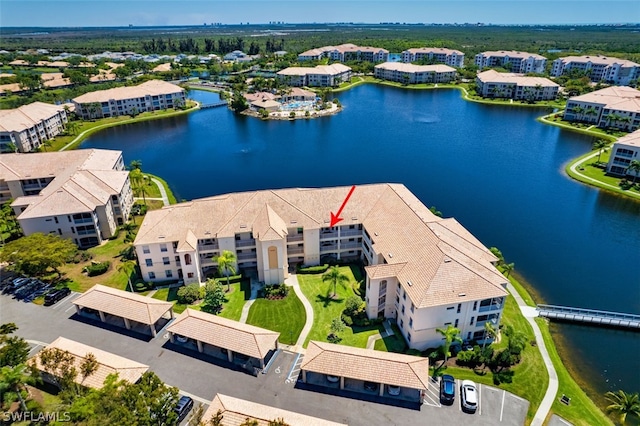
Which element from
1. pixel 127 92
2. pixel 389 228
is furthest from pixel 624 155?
pixel 127 92

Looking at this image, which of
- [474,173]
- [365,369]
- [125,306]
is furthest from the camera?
[474,173]

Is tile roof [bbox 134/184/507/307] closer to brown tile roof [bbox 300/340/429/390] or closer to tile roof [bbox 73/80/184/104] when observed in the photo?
brown tile roof [bbox 300/340/429/390]

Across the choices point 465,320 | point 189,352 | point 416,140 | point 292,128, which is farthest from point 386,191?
point 292,128

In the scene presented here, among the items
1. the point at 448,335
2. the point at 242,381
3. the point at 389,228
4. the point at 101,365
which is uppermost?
the point at 389,228

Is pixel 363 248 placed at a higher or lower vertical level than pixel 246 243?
lower

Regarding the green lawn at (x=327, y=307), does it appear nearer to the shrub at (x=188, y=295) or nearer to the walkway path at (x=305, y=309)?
the walkway path at (x=305, y=309)

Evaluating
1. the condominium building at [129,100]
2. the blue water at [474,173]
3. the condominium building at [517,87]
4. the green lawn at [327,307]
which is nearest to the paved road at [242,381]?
the green lawn at [327,307]

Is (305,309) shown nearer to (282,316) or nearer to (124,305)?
(282,316)
